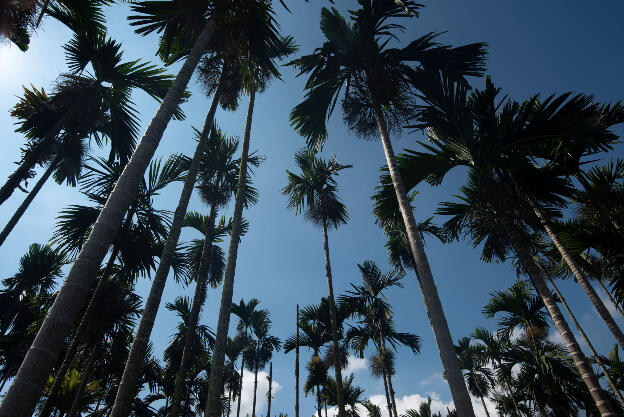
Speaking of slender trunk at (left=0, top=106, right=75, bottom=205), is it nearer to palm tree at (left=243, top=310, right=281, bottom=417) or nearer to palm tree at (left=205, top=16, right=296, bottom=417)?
palm tree at (left=205, top=16, right=296, bottom=417)

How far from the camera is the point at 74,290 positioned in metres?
2.89

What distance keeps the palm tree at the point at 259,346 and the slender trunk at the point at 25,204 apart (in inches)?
744

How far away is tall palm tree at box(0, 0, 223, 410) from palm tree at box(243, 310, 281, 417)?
75.4ft

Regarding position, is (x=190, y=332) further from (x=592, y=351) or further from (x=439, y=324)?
(x=592, y=351)

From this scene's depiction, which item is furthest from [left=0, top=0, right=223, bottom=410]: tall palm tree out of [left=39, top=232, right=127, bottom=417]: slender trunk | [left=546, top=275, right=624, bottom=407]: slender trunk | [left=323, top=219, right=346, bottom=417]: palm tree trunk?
[left=546, top=275, right=624, bottom=407]: slender trunk

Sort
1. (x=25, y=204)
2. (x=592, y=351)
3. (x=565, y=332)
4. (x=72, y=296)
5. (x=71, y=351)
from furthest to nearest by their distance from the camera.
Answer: (x=592, y=351) → (x=25, y=204) → (x=71, y=351) → (x=565, y=332) → (x=72, y=296)

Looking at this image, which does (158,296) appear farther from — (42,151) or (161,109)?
(42,151)

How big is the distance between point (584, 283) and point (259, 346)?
887 inches

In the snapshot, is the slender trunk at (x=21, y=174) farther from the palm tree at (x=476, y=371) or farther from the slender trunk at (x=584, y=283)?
the palm tree at (x=476, y=371)

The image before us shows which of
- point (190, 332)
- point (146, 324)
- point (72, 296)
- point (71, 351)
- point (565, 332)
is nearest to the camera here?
point (72, 296)

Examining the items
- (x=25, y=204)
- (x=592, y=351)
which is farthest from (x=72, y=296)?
(x=592, y=351)

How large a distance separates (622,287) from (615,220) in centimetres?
172

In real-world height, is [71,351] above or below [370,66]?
below

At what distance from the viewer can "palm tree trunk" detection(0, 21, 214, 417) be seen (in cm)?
238
